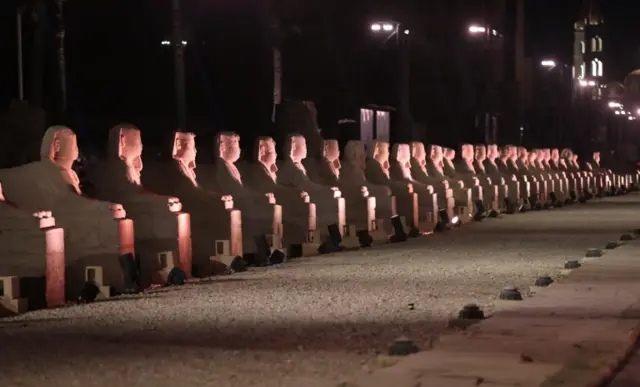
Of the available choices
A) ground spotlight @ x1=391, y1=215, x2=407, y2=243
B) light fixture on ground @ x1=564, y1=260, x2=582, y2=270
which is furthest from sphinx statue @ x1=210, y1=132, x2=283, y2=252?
ground spotlight @ x1=391, y1=215, x2=407, y2=243

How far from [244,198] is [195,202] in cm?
201

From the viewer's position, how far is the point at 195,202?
23.2 m

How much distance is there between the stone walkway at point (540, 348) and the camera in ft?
33.0

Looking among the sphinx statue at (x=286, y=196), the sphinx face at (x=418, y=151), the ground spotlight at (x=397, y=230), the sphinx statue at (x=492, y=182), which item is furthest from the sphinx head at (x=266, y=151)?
the sphinx statue at (x=492, y=182)

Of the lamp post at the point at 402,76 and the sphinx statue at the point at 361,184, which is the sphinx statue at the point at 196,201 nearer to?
the sphinx statue at the point at 361,184

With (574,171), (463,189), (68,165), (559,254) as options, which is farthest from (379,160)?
(574,171)

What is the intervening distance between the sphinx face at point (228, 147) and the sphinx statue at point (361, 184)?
6180 millimetres

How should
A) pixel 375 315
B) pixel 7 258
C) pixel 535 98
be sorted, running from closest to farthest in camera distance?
pixel 375 315 < pixel 7 258 < pixel 535 98

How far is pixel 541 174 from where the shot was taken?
57.0 metres

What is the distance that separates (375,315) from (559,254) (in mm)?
10890

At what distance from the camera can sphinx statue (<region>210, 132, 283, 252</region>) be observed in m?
25.0

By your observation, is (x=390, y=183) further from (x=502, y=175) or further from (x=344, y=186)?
(x=502, y=175)

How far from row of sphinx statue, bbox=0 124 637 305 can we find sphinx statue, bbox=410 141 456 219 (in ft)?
0.14

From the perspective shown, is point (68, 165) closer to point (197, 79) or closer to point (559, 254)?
point (559, 254)
